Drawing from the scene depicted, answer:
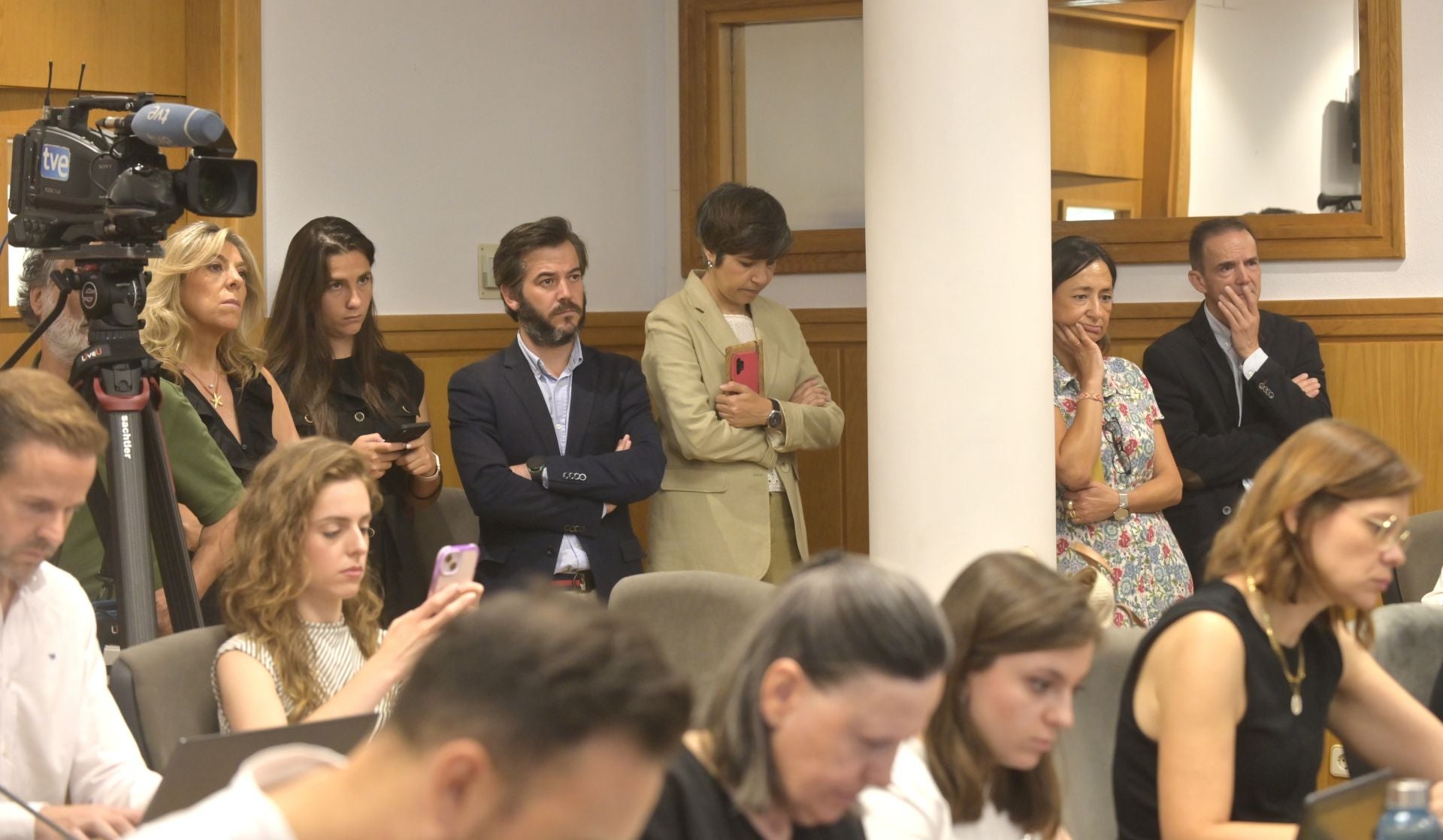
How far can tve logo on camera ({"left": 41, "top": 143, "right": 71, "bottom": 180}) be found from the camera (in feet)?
8.68

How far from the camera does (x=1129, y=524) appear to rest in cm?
376

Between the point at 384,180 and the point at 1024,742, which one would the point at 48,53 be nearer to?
the point at 384,180

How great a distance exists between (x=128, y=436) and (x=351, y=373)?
123 centimetres

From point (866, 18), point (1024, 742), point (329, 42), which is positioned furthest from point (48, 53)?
point (1024, 742)

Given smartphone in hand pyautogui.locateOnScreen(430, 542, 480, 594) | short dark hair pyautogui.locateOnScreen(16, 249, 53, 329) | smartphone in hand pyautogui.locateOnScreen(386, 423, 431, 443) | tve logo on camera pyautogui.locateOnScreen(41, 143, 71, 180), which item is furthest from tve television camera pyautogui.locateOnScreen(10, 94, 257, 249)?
smartphone in hand pyautogui.locateOnScreen(386, 423, 431, 443)

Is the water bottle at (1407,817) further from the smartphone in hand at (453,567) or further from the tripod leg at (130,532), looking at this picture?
the tripod leg at (130,532)

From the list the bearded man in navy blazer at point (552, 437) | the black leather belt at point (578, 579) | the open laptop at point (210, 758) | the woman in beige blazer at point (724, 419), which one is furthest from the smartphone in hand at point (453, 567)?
the woman in beige blazer at point (724, 419)

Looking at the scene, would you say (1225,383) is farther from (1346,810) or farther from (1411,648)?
(1346,810)

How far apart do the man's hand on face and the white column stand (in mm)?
956

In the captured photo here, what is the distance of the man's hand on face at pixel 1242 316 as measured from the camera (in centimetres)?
411

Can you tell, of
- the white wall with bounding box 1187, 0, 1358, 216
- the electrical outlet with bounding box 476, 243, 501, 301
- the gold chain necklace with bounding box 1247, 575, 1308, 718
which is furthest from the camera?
the electrical outlet with bounding box 476, 243, 501, 301

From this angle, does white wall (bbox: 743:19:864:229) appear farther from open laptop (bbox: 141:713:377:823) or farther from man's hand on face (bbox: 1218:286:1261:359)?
open laptop (bbox: 141:713:377:823)

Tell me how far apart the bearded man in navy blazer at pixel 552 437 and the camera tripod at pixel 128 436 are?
1.00 m

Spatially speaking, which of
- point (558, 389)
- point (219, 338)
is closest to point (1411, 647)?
point (558, 389)
